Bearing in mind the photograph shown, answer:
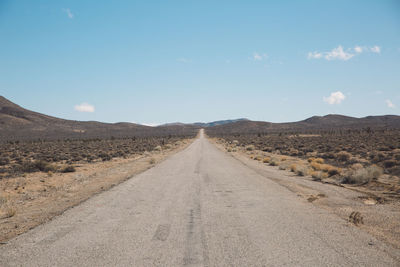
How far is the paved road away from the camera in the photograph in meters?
4.14

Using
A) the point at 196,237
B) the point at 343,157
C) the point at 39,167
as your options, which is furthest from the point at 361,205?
the point at 39,167

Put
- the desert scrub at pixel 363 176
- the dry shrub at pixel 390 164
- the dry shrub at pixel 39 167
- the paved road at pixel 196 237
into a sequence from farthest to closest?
the dry shrub at pixel 39 167
the dry shrub at pixel 390 164
the desert scrub at pixel 363 176
the paved road at pixel 196 237

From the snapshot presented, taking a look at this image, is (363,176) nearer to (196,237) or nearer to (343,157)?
(196,237)

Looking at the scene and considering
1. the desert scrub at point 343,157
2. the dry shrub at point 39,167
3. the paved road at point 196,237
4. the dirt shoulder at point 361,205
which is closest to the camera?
the paved road at point 196,237

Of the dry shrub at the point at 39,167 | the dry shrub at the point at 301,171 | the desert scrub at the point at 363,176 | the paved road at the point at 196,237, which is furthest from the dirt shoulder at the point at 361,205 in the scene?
the dry shrub at the point at 39,167

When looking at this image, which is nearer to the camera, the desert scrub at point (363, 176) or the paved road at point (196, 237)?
the paved road at point (196, 237)

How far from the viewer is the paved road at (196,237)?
4145mm

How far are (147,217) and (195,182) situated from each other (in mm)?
5382

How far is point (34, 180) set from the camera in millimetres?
14789

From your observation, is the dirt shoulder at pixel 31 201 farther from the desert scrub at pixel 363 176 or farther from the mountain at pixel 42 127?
the mountain at pixel 42 127

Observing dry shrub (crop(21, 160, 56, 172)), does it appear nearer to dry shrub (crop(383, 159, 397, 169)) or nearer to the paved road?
the paved road

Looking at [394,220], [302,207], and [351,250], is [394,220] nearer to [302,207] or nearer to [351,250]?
[302,207]

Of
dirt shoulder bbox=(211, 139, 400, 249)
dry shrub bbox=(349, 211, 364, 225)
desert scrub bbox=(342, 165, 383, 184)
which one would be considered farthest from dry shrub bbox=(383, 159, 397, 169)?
dry shrub bbox=(349, 211, 364, 225)

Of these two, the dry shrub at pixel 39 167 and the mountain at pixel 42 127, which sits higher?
the mountain at pixel 42 127
